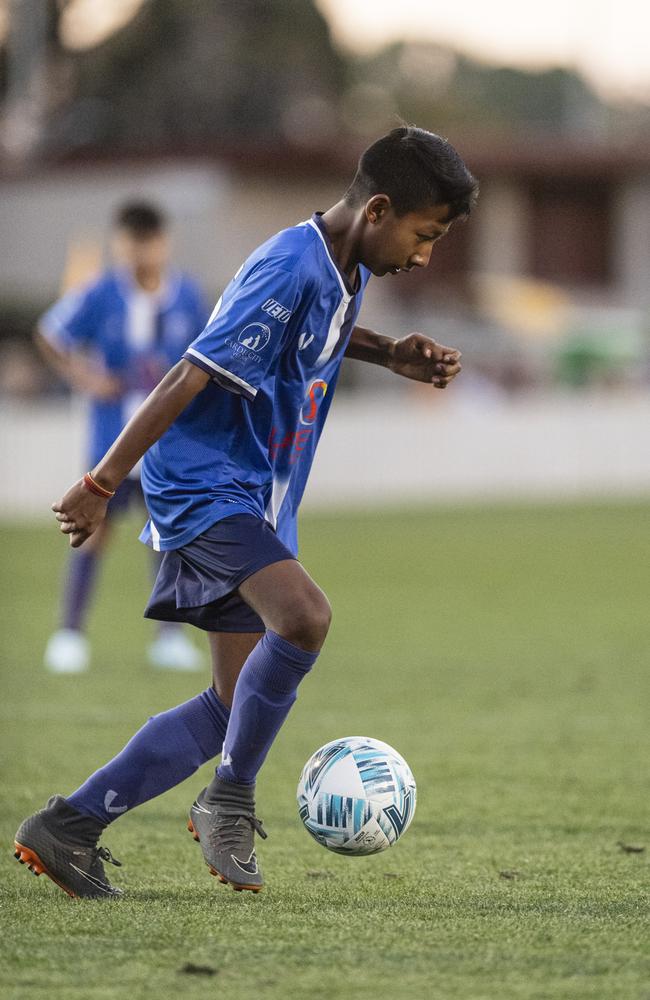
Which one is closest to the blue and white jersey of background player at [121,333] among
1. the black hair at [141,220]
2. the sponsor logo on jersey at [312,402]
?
the black hair at [141,220]

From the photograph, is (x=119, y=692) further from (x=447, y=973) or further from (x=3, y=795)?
(x=447, y=973)

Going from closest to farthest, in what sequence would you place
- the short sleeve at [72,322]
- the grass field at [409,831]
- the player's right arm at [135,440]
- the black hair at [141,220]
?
the grass field at [409,831]
the player's right arm at [135,440]
the black hair at [141,220]
the short sleeve at [72,322]

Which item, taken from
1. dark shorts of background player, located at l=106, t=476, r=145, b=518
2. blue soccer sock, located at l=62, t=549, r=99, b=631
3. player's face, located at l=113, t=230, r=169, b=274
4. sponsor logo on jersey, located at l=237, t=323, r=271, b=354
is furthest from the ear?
blue soccer sock, located at l=62, t=549, r=99, b=631

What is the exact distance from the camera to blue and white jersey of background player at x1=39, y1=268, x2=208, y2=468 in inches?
351

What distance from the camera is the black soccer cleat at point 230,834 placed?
4.27m

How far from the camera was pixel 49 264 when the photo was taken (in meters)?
37.1

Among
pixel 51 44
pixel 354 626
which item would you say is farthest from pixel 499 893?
pixel 51 44

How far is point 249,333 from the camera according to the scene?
415cm

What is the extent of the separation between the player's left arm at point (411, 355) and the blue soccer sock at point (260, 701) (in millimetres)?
964

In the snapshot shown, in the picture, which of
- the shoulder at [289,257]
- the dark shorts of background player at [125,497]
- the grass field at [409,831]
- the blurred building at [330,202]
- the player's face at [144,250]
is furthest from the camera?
the blurred building at [330,202]

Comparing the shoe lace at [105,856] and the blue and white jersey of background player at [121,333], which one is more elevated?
the blue and white jersey of background player at [121,333]

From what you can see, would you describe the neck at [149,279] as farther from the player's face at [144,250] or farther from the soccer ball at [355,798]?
the soccer ball at [355,798]

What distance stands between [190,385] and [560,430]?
21357 mm

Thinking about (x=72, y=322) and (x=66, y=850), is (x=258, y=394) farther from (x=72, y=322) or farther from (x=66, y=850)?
(x=72, y=322)
